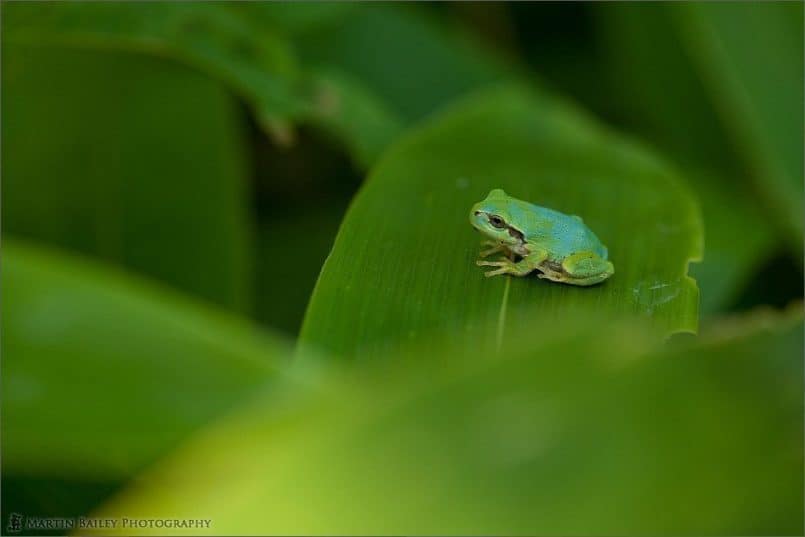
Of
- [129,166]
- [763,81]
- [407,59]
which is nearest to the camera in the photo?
[129,166]

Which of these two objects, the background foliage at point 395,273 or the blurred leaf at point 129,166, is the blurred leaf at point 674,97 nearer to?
the background foliage at point 395,273

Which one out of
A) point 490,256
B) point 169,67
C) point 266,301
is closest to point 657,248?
point 490,256

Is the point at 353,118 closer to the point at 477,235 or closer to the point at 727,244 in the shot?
the point at 477,235

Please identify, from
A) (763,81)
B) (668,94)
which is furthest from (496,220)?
(668,94)

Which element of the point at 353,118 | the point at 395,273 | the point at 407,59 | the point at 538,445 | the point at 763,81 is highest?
the point at 407,59

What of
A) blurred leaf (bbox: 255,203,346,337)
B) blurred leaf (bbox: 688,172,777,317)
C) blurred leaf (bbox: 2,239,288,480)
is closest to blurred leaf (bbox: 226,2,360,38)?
blurred leaf (bbox: 255,203,346,337)

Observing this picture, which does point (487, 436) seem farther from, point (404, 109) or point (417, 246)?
point (404, 109)
